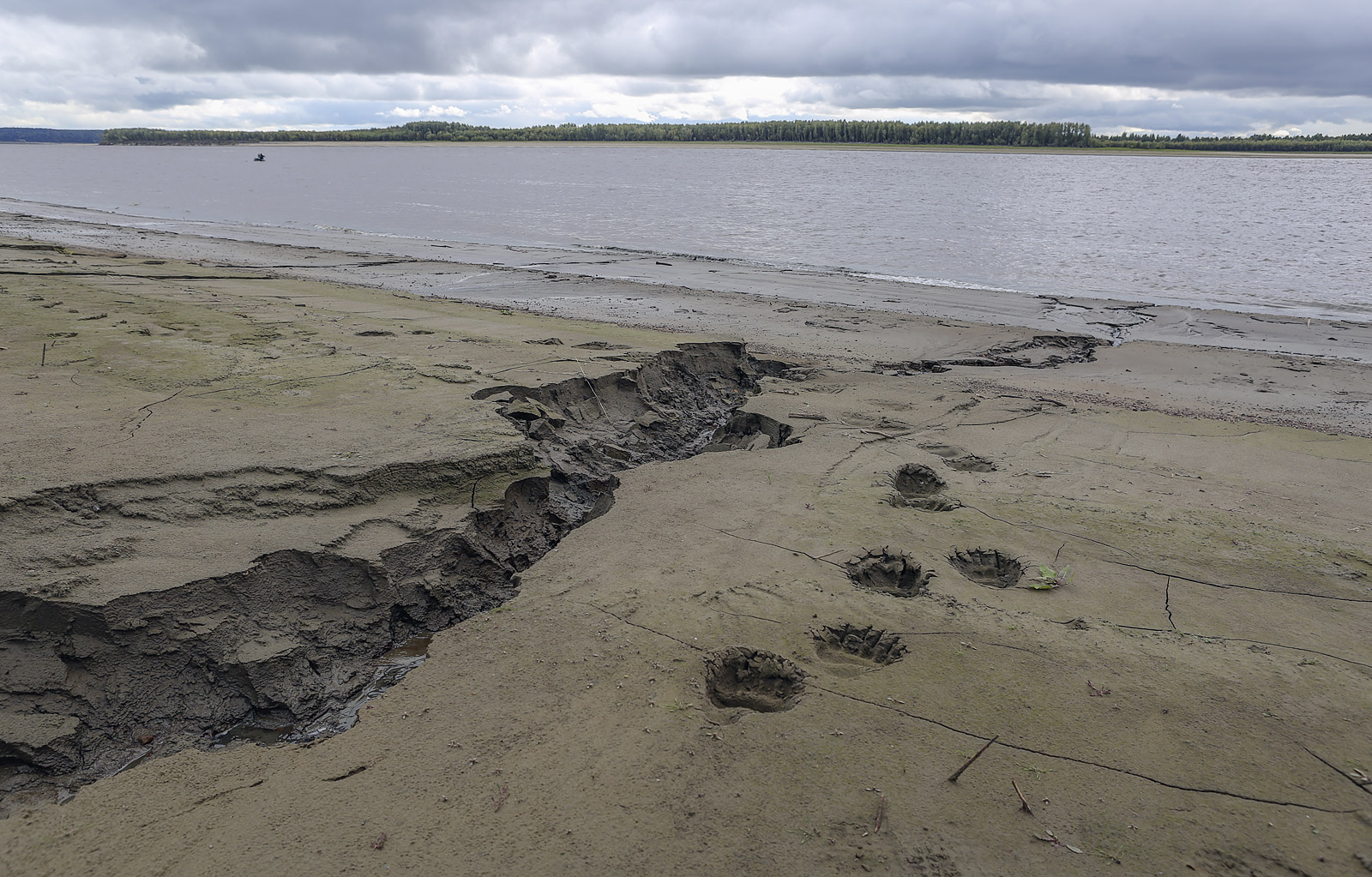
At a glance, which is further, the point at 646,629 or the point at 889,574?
the point at 889,574

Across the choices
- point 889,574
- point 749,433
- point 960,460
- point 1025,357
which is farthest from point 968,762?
point 1025,357

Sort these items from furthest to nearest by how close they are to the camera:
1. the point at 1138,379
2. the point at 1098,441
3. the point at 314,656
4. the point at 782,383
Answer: the point at 1138,379 < the point at 782,383 < the point at 1098,441 < the point at 314,656

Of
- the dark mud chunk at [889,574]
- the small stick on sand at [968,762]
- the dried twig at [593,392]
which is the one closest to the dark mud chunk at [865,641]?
the dark mud chunk at [889,574]

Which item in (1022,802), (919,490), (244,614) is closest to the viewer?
(1022,802)

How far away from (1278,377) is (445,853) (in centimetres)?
965

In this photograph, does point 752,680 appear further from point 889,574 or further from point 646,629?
point 889,574

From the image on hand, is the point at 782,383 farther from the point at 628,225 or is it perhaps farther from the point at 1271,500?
the point at 628,225

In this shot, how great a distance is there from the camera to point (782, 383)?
724 cm

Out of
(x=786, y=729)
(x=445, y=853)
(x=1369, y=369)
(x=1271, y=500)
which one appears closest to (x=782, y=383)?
(x=1271, y=500)

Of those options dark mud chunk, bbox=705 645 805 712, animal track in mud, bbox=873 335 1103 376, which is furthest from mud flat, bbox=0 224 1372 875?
animal track in mud, bbox=873 335 1103 376

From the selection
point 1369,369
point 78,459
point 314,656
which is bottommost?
point 1369,369

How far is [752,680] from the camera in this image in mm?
3018

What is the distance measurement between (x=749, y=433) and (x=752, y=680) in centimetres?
324

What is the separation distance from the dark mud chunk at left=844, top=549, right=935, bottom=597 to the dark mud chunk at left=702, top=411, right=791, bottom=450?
75.3 inches
